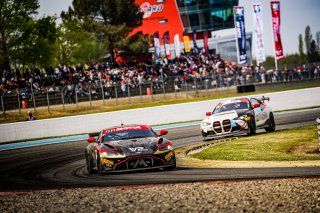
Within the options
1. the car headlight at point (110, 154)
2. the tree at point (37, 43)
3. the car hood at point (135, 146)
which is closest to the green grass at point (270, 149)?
the car hood at point (135, 146)

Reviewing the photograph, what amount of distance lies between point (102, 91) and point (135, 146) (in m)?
23.2

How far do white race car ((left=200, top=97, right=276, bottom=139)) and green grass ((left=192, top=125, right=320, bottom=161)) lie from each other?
57cm

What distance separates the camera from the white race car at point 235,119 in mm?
20062

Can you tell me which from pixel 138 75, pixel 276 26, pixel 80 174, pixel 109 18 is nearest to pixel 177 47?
pixel 109 18

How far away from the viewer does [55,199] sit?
994cm

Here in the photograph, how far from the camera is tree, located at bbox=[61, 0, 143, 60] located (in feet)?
195

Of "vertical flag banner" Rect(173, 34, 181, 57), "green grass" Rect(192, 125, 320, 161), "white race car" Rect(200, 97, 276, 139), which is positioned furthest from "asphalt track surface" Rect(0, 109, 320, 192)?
"vertical flag banner" Rect(173, 34, 181, 57)

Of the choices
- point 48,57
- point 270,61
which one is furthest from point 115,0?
point 270,61

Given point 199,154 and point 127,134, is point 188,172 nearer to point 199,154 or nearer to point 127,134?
point 127,134

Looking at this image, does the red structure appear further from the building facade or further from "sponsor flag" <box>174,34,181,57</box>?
"sponsor flag" <box>174,34,181,57</box>

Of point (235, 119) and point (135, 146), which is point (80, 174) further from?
point (235, 119)

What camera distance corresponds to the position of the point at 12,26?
155 feet

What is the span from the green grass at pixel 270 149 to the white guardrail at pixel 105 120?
1172 centimetres

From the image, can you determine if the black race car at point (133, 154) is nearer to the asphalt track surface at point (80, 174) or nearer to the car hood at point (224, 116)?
the asphalt track surface at point (80, 174)
